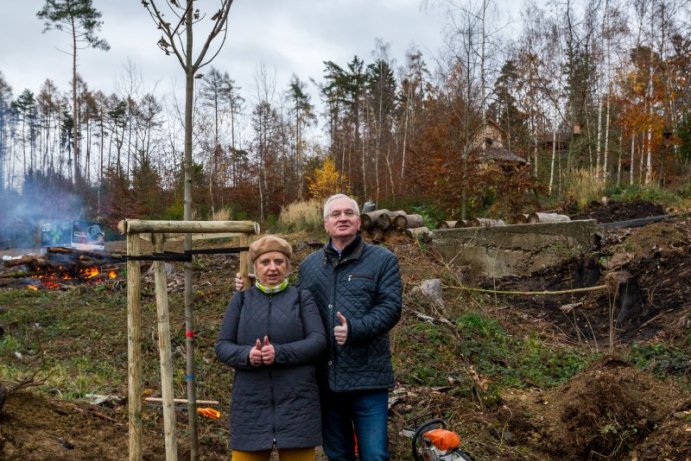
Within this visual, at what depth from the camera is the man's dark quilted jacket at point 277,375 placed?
2635 mm

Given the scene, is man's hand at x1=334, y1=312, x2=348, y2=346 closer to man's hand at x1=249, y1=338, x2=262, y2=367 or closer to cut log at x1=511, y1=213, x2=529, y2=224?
man's hand at x1=249, y1=338, x2=262, y2=367

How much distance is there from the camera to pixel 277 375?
2.67 m

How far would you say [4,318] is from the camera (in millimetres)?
8648

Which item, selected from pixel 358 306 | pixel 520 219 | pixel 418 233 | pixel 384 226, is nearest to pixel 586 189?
pixel 520 219

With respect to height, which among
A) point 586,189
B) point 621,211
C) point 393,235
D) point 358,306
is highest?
point 586,189

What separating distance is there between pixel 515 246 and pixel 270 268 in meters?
8.59

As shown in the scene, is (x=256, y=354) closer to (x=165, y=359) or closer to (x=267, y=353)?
(x=267, y=353)

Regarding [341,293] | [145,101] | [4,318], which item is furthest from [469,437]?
[145,101]

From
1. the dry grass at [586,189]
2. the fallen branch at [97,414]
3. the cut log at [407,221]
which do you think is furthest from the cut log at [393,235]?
the fallen branch at [97,414]

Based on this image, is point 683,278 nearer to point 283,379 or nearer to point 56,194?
point 283,379

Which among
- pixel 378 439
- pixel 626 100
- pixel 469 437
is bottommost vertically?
pixel 469 437

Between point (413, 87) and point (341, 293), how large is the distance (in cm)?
3496

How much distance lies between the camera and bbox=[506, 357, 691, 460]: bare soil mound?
4242mm

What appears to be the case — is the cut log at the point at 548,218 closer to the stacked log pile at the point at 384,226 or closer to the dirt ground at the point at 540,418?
the stacked log pile at the point at 384,226
